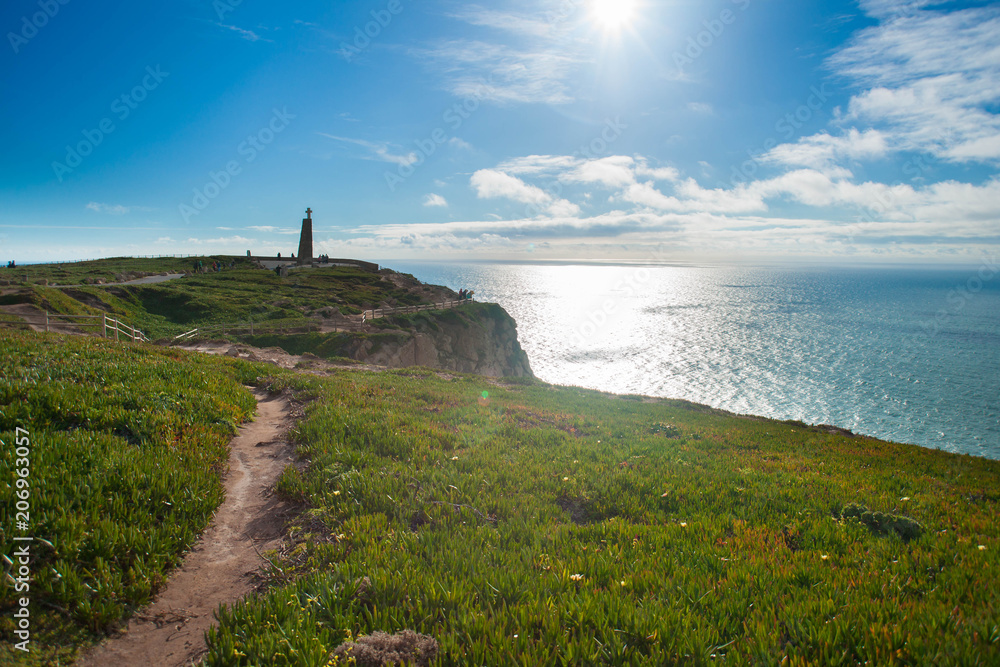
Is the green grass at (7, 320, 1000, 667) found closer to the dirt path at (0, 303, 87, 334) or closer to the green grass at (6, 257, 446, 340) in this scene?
the dirt path at (0, 303, 87, 334)

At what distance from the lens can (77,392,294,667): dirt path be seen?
358cm

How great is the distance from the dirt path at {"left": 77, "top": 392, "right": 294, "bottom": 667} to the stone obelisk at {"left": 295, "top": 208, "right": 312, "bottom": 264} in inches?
2816

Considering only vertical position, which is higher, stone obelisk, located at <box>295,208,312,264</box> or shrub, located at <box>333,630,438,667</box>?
stone obelisk, located at <box>295,208,312,264</box>

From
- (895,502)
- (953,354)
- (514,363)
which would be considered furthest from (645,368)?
(895,502)

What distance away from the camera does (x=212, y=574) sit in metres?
4.72

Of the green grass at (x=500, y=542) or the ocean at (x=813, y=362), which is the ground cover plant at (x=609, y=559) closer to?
the green grass at (x=500, y=542)

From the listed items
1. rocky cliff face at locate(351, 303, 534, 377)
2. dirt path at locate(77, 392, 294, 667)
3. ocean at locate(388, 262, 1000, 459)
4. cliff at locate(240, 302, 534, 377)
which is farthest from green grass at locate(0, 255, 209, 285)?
ocean at locate(388, 262, 1000, 459)

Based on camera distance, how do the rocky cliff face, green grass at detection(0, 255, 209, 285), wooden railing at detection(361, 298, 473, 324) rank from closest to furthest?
the rocky cliff face < wooden railing at detection(361, 298, 473, 324) < green grass at detection(0, 255, 209, 285)

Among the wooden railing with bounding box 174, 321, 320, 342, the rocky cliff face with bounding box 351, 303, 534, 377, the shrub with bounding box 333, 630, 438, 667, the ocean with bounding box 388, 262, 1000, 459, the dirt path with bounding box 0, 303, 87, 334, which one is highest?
the dirt path with bounding box 0, 303, 87, 334

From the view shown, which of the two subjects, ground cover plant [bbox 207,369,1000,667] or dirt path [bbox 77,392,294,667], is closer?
ground cover plant [bbox 207,369,1000,667]

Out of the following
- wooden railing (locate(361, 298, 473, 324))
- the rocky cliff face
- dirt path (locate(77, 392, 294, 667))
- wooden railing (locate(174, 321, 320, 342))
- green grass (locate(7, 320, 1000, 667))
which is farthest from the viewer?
wooden railing (locate(361, 298, 473, 324))

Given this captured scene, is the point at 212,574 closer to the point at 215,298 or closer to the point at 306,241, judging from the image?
the point at 215,298

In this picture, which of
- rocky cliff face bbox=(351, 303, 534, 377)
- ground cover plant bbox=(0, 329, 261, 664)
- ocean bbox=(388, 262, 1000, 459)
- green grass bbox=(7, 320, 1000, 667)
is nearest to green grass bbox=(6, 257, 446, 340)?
rocky cliff face bbox=(351, 303, 534, 377)

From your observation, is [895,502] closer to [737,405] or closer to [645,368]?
[737,405]
